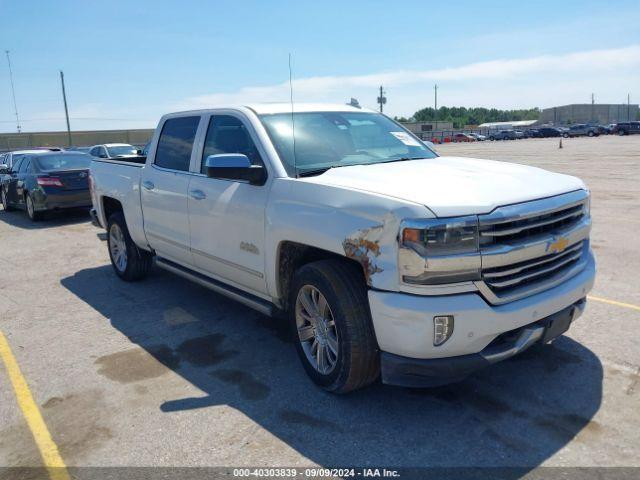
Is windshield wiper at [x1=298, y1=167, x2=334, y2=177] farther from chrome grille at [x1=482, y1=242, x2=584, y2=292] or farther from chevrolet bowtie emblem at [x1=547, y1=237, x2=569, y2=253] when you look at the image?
chevrolet bowtie emblem at [x1=547, y1=237, x2=569, y2=253]

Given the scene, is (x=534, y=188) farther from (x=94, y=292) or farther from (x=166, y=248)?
(x=94, y=292)

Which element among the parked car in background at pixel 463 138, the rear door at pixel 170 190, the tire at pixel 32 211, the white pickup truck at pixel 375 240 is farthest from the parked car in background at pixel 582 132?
the rear door at pixel 170 190

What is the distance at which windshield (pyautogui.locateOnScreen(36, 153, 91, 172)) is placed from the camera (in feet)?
41.2

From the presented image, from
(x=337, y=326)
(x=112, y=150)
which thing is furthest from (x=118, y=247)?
(x=112, y=150)

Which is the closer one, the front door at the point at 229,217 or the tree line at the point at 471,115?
the front door at the point at 229,217

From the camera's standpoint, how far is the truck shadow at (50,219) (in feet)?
40.7

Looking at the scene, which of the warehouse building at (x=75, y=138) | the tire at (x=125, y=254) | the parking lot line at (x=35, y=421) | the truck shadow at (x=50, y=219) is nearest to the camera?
the parking lot line at (x=35, y=421)

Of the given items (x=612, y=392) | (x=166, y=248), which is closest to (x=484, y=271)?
(x=612, y=392)

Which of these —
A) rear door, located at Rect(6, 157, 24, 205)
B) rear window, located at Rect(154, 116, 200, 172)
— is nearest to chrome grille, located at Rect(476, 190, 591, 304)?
rear window, located at Rect(154, 116, 200, 172)

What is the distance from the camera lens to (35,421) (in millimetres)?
3723

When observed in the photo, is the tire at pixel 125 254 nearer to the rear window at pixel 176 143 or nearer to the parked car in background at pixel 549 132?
the rear window at pixel 176 143

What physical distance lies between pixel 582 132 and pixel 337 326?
73.0m

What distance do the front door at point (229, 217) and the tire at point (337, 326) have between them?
1.74 ft

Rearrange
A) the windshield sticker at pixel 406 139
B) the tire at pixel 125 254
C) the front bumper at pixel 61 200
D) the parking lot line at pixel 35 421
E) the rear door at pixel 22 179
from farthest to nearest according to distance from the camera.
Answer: the rear door at pixel 22 179
the front bumper at pixel 61 200
the tire at pixel 125 254
the windshield sticker at pixel 406 139
the parking lot line at pixel 35 421
